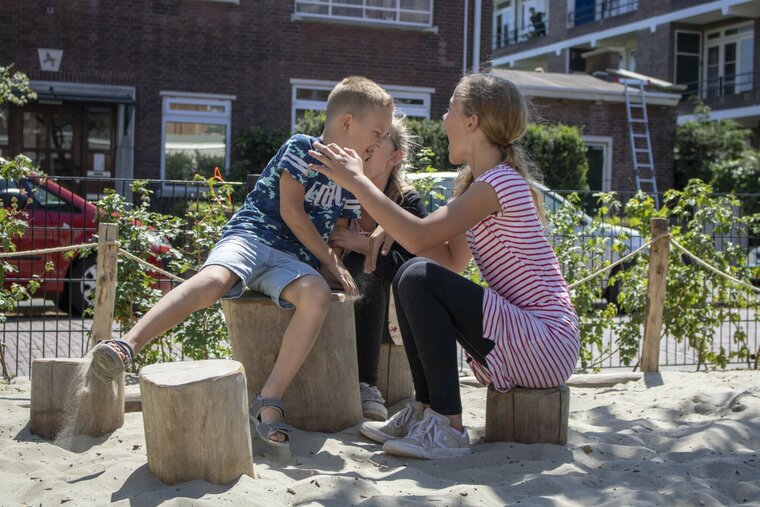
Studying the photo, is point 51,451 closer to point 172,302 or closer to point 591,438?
point 172,302

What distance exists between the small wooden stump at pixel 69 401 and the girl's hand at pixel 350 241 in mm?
1186

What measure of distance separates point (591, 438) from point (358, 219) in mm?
1557

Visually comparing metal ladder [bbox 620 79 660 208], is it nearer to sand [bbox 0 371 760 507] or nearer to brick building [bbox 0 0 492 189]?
brick building [bbox 0 0 492 189]

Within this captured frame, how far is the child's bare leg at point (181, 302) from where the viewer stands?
3.50 meters

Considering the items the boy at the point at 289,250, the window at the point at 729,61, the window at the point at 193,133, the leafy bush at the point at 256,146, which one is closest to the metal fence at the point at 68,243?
the boy at the point at 289,250

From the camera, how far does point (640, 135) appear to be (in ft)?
72.1

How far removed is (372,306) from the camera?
4.54m

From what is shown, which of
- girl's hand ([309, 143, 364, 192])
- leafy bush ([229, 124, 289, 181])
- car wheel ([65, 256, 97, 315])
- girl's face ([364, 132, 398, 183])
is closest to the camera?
girl's hand ([309, 143, 364, 192])

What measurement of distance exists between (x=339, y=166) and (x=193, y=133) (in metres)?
14.3

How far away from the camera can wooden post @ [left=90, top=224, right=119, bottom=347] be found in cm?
495

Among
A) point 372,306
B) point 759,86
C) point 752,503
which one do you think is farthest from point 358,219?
point 759,86

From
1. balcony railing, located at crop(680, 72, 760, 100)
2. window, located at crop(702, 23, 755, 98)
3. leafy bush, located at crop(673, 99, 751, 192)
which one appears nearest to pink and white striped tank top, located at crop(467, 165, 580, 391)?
leafy bush, located at crop(673, 99, 751, 192)

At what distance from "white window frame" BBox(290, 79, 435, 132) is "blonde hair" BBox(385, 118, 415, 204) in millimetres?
12935

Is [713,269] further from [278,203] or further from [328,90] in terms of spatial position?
[328,90]
